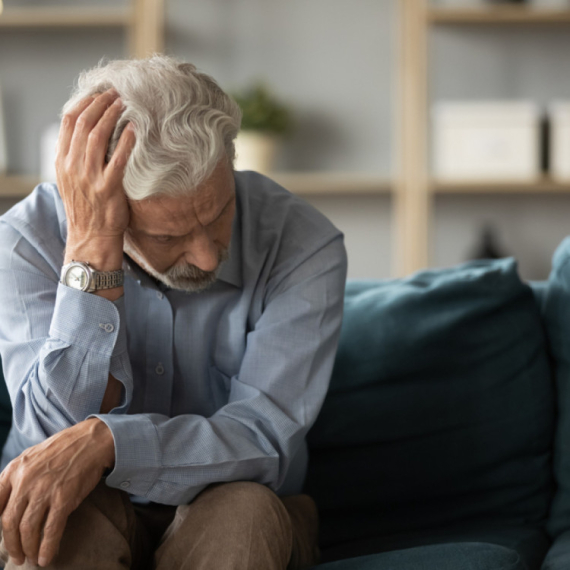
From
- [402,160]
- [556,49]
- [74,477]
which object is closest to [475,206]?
[402,160]

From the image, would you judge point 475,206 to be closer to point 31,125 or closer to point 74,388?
point 31,125

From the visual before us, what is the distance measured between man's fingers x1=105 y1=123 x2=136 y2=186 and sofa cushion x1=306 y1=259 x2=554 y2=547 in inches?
22.9

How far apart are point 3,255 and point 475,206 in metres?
2.32

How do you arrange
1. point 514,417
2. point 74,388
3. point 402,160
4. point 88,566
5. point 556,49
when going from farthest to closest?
point 556,49 → point 402,160 → point 514,417 → point 74,388 → point 88,566

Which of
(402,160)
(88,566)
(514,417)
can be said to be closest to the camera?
(88,566)

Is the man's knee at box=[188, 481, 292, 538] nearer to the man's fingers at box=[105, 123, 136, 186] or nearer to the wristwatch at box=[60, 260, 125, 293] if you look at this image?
the wristwatch at box=[60, 260, 125, 293]

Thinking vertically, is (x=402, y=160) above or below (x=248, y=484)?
above

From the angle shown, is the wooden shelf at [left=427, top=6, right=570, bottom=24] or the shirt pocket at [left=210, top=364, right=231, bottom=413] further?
the wooden shelf at [left=427, top=6, right=570, bottom=24]

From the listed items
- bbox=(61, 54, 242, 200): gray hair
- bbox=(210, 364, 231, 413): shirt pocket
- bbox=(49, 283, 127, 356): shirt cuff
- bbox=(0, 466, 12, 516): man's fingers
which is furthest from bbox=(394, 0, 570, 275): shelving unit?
bbox=(0, 466, 12, 516): man's fingers

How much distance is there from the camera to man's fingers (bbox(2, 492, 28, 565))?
866 mm

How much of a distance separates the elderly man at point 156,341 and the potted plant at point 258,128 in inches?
65.4

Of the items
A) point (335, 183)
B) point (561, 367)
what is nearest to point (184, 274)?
point (561, 367)

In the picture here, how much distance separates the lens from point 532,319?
1386 millimetres

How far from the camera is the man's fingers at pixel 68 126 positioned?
98 cm
